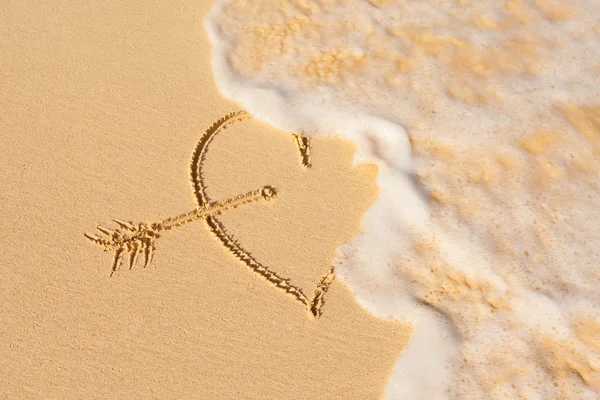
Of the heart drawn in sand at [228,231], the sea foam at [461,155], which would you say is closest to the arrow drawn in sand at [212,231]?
the heart drawn in sand at [228,231]

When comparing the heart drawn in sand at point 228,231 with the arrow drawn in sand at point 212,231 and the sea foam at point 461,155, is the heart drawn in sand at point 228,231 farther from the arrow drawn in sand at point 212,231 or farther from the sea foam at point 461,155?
the sea foam at point 461,155

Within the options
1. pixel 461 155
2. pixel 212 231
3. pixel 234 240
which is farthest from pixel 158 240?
pixel 461 155

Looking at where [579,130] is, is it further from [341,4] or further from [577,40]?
[341,4]

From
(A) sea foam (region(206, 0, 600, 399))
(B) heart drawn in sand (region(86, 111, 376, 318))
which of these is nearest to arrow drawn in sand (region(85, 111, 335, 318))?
(B) heart drawn in sand (region(86, 111, 376, 318))

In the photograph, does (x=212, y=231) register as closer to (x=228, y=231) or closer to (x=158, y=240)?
(x=228, y=231)

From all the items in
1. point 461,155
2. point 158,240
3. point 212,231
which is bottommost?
point 158,240

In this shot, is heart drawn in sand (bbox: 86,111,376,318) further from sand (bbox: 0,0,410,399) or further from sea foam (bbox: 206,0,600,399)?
sea foam (bbox: 206,0,600,399)
